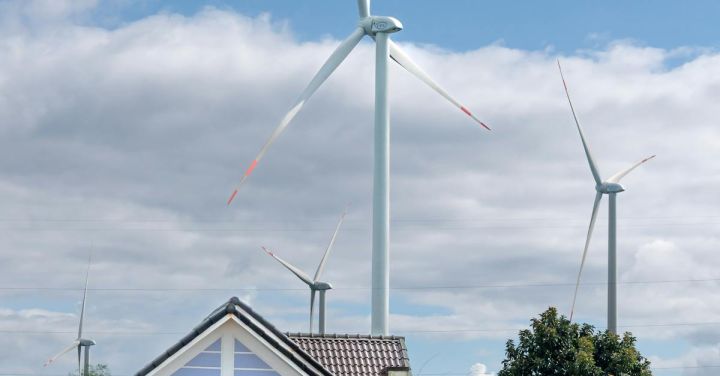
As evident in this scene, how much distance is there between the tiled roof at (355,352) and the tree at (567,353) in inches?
1247

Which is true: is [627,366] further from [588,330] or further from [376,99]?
[376,99]

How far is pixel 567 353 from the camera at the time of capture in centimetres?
6788

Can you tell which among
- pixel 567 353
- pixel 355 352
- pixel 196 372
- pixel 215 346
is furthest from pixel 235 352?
pixel 567 353

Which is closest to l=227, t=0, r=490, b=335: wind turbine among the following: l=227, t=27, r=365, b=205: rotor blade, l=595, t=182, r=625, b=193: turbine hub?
l=227, t=27, r=365, b=205: rotor blade

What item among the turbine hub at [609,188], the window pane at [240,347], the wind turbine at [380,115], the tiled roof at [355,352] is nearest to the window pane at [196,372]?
the window pane at [240,347]

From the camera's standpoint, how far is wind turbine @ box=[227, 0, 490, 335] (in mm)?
57875

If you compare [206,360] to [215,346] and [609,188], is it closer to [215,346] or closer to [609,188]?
[215,346]

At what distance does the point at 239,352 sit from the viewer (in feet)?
100

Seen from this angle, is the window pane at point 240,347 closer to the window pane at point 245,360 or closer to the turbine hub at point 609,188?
the window pane at point 245,360

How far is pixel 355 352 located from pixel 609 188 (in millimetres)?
56285

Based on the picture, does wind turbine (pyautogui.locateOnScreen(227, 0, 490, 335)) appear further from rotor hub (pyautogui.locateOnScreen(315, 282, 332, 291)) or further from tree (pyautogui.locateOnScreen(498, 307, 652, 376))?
rotor hub (pyautogui.locateOnScreen(315, 282, 332, 291))

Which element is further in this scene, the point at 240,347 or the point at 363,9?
the point at 363,9

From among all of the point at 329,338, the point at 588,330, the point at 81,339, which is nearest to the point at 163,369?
the point at 329,338

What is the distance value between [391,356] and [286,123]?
30853 mm
